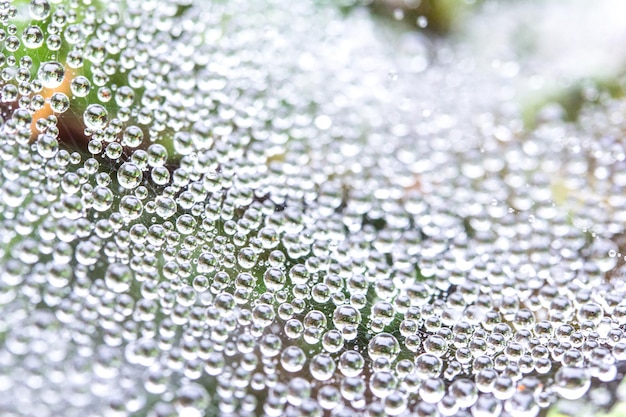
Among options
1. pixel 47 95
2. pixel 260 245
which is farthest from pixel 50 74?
pixel 260 245

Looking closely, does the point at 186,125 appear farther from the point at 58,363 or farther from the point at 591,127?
the point at 591,127

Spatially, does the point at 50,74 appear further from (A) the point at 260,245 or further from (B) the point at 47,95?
(A) the point at 260,245

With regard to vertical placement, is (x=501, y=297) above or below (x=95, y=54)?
below

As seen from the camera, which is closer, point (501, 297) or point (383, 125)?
point (501, 297)

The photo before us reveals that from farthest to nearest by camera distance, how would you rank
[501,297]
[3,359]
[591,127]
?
[591,127]
[501,297]
[3,359]

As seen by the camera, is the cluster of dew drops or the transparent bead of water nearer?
the cluster of dew drops

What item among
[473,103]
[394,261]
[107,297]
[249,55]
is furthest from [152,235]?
[473,103]

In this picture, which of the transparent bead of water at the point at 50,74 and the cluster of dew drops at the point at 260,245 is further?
the transparent bead of water at the point at 50,74

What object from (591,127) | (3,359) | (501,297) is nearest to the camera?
(3,359)
